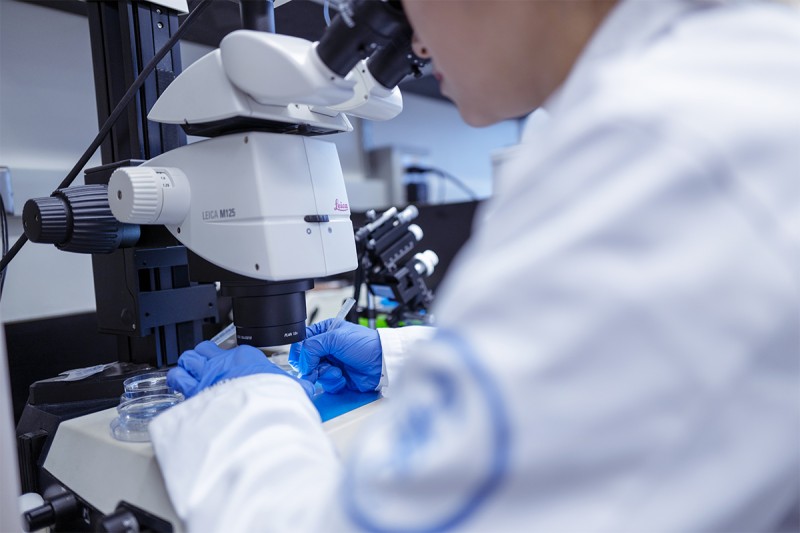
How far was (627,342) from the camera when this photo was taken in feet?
0.85

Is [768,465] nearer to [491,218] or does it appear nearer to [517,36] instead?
[491,218]

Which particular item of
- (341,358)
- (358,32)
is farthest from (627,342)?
(341,358)

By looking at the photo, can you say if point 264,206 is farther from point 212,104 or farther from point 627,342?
point 627,342

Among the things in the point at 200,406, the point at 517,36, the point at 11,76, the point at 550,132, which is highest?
the point at 11,76

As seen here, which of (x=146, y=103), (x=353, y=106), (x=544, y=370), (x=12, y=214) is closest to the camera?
(x=544, y=370)

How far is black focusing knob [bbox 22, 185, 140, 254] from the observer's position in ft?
2.48

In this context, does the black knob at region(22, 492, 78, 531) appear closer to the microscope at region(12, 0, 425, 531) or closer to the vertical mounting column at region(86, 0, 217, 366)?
the microscope at region(12, 0, 425, 531)

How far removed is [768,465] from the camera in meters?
0.28

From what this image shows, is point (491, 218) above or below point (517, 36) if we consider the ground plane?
below

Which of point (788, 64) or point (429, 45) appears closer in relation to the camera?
point (788, 64)

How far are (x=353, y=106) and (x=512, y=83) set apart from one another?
12.0 inches

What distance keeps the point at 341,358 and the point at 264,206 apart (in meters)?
0.26

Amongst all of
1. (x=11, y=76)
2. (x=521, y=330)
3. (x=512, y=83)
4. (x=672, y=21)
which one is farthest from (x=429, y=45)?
(x=11, y=76)

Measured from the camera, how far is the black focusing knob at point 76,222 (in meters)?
0.76
